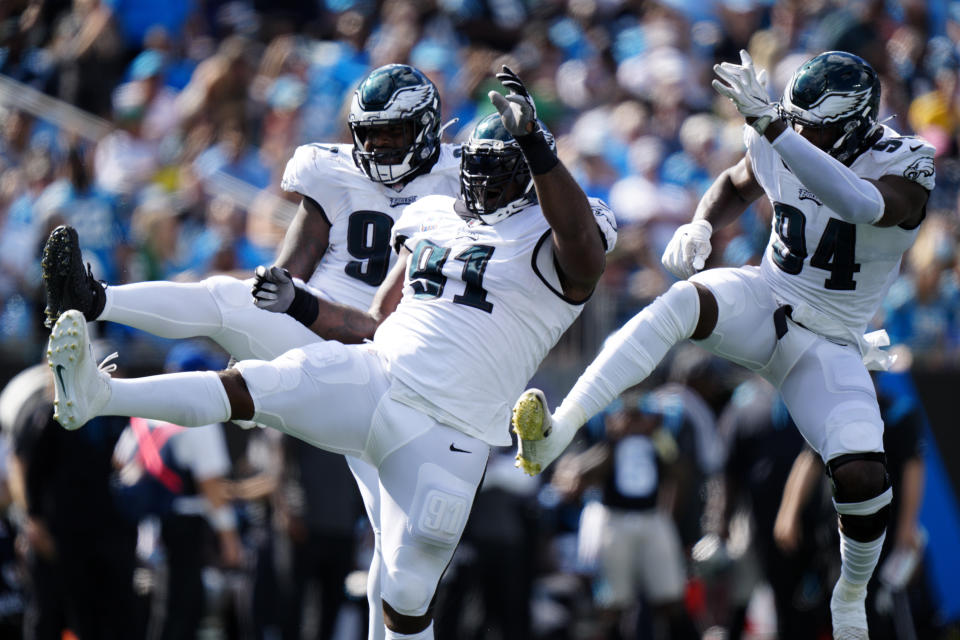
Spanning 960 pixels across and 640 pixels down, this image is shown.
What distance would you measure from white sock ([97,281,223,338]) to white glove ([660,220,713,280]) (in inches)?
70.0

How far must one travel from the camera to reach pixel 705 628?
10352 millimetres

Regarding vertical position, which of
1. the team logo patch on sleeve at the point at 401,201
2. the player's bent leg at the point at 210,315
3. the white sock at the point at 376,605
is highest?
the team logo patch on sleeve at the point at 401,201

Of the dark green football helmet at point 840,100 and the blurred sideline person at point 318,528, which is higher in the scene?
the dark green football helmet at point 840,100

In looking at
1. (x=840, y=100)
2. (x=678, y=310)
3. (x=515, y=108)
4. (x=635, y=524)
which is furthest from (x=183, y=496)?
(x=840, y=100)

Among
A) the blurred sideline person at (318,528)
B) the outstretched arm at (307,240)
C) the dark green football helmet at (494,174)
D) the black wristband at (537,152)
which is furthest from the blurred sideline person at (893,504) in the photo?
the black wristband at (537,152)

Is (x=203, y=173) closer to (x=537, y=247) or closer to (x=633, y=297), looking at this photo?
(x=633, y=297)

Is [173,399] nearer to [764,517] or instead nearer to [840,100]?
[840,100]

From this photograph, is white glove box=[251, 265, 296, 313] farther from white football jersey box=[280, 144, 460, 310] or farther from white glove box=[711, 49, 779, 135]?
white glove box=[711, 49, 779, 135]

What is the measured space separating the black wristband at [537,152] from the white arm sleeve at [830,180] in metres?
0.90

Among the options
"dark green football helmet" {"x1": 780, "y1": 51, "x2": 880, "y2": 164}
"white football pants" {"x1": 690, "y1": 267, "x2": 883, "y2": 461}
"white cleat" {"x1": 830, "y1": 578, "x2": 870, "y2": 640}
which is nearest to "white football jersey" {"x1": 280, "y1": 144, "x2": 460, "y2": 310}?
"white football pants" {"x1": 690, "y1": 267, "x2": 883, "y2": 461}

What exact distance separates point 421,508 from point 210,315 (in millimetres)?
1197

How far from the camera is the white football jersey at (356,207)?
645cm

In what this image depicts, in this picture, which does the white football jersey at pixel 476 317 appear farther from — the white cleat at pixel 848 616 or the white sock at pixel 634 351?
the white cleat at pixel 848 616

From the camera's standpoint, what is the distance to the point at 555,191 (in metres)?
5.28
